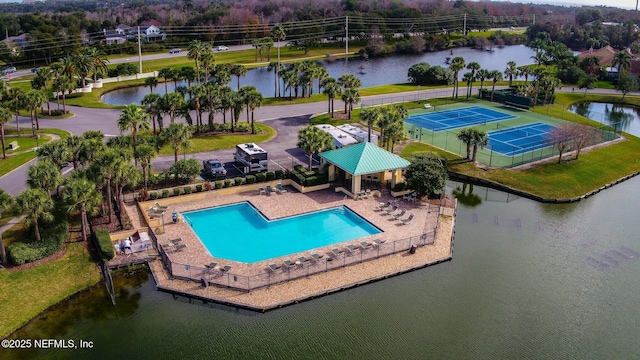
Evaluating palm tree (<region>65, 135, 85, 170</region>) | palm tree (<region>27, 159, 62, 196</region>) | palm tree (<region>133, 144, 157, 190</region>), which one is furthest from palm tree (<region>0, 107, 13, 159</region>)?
palm tree (<region>27, 159, 62, 196</region>)

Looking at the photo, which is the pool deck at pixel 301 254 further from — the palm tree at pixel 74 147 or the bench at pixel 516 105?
the bench at pixel 516 105

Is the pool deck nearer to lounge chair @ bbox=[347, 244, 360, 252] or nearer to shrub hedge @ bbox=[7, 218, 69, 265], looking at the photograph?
lounge chair @ bbox=[347, 244, 360, 252]

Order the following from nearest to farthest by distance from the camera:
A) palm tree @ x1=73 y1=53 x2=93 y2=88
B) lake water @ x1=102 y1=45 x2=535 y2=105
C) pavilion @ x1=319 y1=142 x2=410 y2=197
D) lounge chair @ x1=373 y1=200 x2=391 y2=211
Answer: lounge chair @ x1=373 y1=200 x2=391 y2=211 < pavilion @ x1=319 y1=142 x2=410 y2=197 < palm tree @ x1=73 y1=53 x2=93 y2=88 < lake water @ x1=102 y1=45 x2=535 y2=105

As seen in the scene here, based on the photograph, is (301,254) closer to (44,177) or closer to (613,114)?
(44,177)

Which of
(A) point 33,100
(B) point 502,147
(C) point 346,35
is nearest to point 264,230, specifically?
(B) point 502,147

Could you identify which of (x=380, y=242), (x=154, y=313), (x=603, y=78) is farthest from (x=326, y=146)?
(x=603, y=78)

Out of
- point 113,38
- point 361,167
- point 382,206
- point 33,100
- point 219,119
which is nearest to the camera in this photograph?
point 382,206
